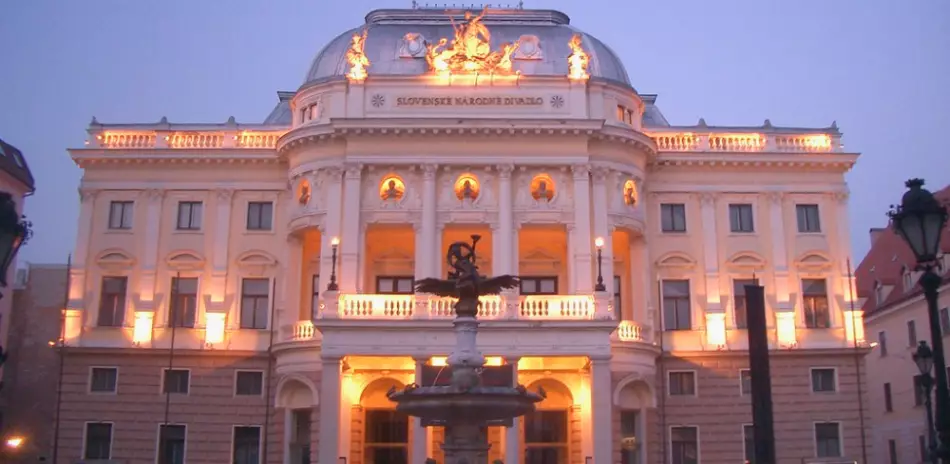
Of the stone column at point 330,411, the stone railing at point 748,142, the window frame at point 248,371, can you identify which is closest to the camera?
the stone column at point 330,411

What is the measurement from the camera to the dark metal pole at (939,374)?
1321cm

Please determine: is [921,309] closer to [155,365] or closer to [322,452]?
[322,452]

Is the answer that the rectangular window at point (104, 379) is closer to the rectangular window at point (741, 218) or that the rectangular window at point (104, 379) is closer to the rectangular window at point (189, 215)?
the rectangular window at point (189, 215)

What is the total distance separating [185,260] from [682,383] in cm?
2346

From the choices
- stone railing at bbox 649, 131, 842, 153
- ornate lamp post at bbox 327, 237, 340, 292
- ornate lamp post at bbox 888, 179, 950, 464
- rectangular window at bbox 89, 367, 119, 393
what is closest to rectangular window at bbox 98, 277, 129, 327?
rectangular window at bbox 89, 367, 119, 393

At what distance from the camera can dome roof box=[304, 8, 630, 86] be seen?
1902 inches

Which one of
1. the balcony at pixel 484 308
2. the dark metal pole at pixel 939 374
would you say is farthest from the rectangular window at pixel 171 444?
the dark metal pole at pixel 939 374

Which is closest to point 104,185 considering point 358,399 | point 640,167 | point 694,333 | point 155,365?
point 155,365

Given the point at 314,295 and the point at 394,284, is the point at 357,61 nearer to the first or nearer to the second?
the point at 394,284

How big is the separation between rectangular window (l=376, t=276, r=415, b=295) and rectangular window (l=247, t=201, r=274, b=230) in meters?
5.81

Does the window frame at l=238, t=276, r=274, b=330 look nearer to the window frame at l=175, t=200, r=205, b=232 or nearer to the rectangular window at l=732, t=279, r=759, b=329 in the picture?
the window frame at l=175, t=200, r=205, b=232

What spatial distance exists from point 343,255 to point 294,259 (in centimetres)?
459

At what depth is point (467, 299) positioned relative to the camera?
2469 cm

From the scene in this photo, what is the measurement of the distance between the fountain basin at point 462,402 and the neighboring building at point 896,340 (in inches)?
1477
